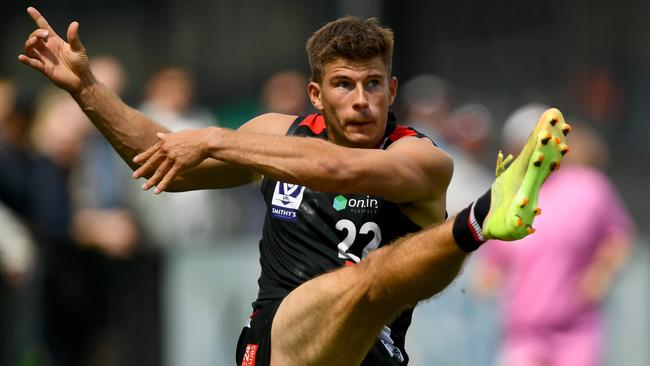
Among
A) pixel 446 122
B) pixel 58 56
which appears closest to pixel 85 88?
pixel 58 56

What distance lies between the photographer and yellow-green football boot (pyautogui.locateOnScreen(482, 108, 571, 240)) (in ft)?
20.7

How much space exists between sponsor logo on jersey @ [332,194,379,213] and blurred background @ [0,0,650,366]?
14.8 feet

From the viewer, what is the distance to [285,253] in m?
7.23

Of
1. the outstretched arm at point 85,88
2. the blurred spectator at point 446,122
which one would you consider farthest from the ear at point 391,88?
the blurred spectator at point 446,122

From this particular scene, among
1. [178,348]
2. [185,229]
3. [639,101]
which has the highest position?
[639,101]

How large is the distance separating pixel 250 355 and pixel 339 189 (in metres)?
1.07

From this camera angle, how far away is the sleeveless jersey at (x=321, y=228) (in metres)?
7.11

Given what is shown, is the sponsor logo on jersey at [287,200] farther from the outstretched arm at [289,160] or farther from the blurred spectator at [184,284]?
the blurred spectator at [184,284]

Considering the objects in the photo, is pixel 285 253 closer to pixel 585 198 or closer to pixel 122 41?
pixel 585 198

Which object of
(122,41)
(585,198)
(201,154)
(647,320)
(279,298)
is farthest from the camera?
(122,41)

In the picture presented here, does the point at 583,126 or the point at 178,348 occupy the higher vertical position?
the point at 583,126

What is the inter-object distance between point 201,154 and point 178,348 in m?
6.40

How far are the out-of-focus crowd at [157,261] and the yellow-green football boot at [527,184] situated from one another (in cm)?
A: 525

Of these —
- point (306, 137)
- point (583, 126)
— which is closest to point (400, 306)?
point (306, 137)
